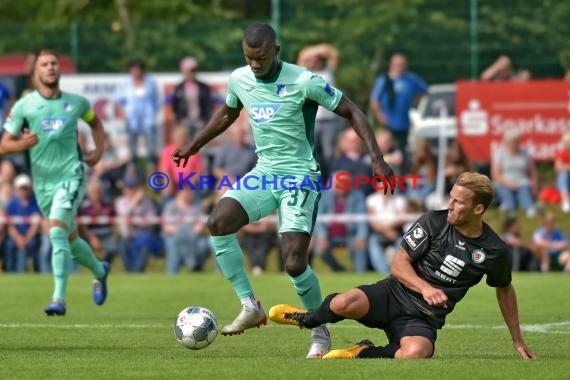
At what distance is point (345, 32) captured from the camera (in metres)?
23.6

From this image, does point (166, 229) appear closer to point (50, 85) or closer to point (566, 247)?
point (566, 247)

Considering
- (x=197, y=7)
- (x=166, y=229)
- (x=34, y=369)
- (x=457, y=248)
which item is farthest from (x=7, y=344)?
(x=197, y=7)

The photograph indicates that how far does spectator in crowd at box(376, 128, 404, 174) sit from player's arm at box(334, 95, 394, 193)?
11152mm

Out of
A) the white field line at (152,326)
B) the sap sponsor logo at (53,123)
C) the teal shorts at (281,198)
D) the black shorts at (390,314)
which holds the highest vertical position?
the sap sponsor logo at (53,123)

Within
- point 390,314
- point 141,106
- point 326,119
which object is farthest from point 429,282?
point 141,106

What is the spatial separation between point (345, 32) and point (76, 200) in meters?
10.7

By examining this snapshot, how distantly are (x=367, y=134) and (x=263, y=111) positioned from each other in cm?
86

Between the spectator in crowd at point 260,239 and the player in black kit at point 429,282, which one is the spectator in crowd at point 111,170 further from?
the player in black kit at point 429,282

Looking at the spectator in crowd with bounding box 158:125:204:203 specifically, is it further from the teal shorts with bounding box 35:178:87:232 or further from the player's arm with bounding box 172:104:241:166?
the player's arm with bounding box 172:104:241:166

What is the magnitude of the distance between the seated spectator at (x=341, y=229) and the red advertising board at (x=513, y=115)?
6.74ft

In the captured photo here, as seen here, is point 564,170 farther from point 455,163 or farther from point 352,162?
point 352,162

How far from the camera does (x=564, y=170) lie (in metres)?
21.4

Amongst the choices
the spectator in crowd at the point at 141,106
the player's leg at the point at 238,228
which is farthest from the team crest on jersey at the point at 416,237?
the spectator in crowd at the point at 141,106

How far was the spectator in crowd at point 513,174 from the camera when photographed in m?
21.1
